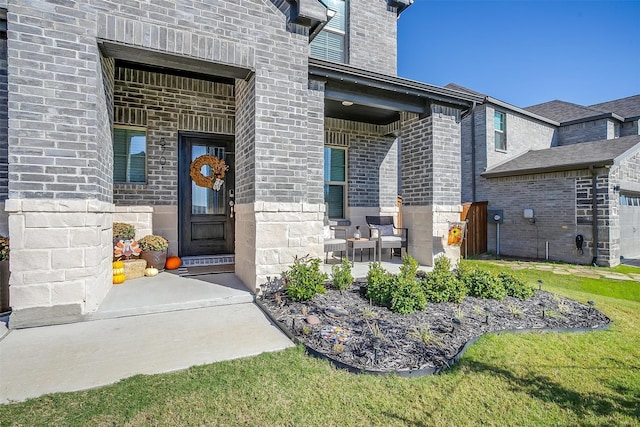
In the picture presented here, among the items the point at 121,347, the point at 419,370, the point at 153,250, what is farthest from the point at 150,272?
the point at 419,370

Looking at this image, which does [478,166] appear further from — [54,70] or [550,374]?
[54,70]

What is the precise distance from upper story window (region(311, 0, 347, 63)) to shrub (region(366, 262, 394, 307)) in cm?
585

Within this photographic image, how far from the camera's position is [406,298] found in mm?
3812

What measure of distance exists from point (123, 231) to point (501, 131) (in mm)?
12942

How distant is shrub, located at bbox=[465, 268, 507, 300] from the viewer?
4.37 m

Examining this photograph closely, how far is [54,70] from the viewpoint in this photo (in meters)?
3.50

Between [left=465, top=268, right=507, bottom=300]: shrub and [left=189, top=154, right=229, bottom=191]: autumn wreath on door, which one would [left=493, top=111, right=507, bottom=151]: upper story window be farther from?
[left=189, top=154, right=229, bottom=191]: autumn wreath on door

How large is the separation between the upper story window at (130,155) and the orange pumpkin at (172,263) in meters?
1.55

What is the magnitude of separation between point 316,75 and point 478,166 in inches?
350

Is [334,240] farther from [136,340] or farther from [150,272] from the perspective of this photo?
[136,340]

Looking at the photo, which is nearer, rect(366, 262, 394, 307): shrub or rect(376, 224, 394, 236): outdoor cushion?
rect(366, 262, 394, 307): shrub

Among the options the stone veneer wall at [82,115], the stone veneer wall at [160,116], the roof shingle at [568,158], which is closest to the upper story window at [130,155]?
the stone veneer wall at [160,116]

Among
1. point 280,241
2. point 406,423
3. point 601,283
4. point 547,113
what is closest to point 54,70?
point 280,241

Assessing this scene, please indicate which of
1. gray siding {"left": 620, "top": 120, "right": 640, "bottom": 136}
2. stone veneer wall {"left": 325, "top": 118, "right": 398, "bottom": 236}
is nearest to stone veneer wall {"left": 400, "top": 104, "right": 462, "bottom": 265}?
stone veneer wall {"left": 325, "top": 118, "right": 398, "bottom": 236}
